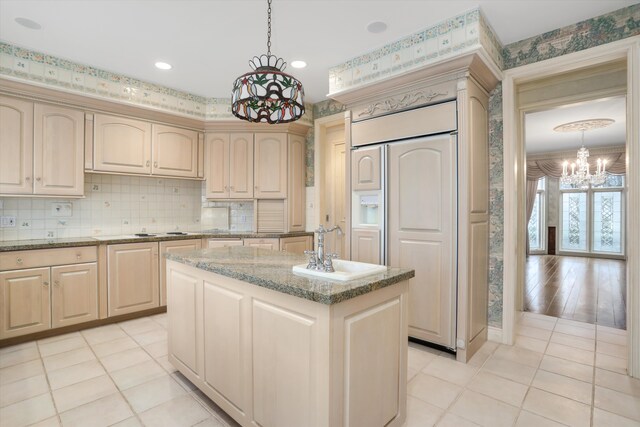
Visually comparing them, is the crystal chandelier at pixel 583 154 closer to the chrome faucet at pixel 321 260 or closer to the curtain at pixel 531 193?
the curtain at pixel 531 193

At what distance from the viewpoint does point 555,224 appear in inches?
349

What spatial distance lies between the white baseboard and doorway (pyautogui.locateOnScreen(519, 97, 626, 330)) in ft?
4.07

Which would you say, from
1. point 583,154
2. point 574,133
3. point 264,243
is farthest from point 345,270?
point 574,133

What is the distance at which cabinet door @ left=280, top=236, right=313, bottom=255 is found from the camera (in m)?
4.24

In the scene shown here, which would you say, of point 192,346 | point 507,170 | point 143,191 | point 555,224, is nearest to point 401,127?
point 507,170

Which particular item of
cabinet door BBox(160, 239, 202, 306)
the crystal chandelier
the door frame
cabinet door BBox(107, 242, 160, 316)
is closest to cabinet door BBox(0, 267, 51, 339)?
cabinet door BBox(107, 242, 160, 316)

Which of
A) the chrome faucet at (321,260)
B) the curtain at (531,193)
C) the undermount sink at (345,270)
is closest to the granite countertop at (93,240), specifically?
the undermount sink at (345,270)

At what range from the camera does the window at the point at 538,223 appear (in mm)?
9022

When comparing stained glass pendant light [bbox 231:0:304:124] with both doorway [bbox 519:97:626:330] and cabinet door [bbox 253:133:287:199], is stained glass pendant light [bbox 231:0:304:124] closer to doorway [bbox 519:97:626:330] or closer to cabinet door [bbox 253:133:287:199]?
cabinet door [bbox 253:133:287:199]

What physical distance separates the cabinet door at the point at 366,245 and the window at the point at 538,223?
7.89m

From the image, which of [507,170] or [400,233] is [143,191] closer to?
[400,233]

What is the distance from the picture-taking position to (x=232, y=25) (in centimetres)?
266

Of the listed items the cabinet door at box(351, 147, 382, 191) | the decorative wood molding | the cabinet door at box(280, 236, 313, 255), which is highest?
the decorative wood molding

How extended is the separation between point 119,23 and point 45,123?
1347mm
